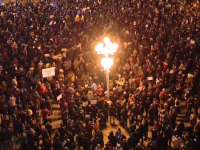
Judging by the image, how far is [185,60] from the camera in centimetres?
1897

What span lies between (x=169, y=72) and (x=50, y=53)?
8448 millimetres

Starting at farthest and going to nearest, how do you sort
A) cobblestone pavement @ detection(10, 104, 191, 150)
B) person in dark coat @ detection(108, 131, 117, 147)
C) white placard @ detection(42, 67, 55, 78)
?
white placard @ detection(42, 67, 55, 78)
cobblestone pavement @ detection(10, 104, 191, 150)
person in dark coat @ detection(108, 131, 117, 147)

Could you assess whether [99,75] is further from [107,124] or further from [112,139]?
[112,139]

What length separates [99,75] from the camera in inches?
768

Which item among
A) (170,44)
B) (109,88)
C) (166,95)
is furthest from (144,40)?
(166,95)

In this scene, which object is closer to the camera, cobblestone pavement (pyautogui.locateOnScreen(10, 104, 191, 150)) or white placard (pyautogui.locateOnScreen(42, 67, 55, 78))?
cobblestone pavement (pyautogui.locateOnScreen(10, 104, 191, 150))

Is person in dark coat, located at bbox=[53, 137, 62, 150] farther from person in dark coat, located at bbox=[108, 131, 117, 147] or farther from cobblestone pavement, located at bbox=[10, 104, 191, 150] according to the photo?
cobblestone pavement, located at bbox=[10, 104, 191, 150]

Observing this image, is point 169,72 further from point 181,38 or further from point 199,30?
point 199,30

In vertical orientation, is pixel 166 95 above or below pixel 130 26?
below

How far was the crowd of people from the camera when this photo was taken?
13.0 metres

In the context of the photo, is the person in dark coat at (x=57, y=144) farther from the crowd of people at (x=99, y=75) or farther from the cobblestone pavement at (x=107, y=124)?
the cobblestone pavement at (x=107, y=124)

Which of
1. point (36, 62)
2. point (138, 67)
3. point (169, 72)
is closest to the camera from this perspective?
point (169, 72)

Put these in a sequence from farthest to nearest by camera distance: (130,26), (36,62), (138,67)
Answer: (130,26), (36,62), (138,67)

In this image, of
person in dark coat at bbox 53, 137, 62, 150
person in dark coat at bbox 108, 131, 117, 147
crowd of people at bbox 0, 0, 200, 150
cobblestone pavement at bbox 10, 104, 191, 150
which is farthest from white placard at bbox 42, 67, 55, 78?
person in dark coat at bbox 108, 131, 117, 147
